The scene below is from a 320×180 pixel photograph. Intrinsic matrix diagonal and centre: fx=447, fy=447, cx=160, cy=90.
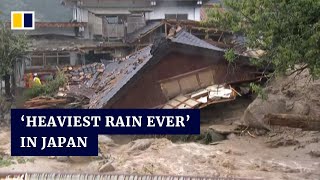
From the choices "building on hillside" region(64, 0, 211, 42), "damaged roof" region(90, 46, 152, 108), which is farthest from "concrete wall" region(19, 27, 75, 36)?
"damaged roof" region(90, 46, 152, 108)

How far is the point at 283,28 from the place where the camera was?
8.15 metres

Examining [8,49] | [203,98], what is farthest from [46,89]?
[203,98]

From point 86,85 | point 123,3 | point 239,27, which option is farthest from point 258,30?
point 123,3

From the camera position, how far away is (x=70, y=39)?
26781 millimetres

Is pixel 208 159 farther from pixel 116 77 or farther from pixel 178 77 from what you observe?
pixel 116 77

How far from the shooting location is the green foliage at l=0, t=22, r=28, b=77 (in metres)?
20.9

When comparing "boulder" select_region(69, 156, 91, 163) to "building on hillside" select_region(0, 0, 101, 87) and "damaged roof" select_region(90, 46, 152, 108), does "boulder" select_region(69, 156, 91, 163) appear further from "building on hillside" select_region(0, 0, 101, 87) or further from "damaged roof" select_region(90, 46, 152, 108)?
"building on hillside" select_region(0, 0, 101, 87)

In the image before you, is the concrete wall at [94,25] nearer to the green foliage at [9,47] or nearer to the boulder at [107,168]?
the green foliage at [9,47]

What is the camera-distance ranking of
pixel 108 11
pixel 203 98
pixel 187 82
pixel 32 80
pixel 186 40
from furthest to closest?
pixel 108 11 < pixel 32 80 < pixel 186 40 < pixel 187 82 < pixel 203 98

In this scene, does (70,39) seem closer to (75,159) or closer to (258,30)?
(75,159)

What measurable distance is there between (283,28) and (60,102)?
459 inches

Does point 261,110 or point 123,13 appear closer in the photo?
point 261,110

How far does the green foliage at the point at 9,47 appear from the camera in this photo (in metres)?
20.9

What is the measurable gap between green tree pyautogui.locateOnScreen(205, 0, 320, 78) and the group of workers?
1401cm
